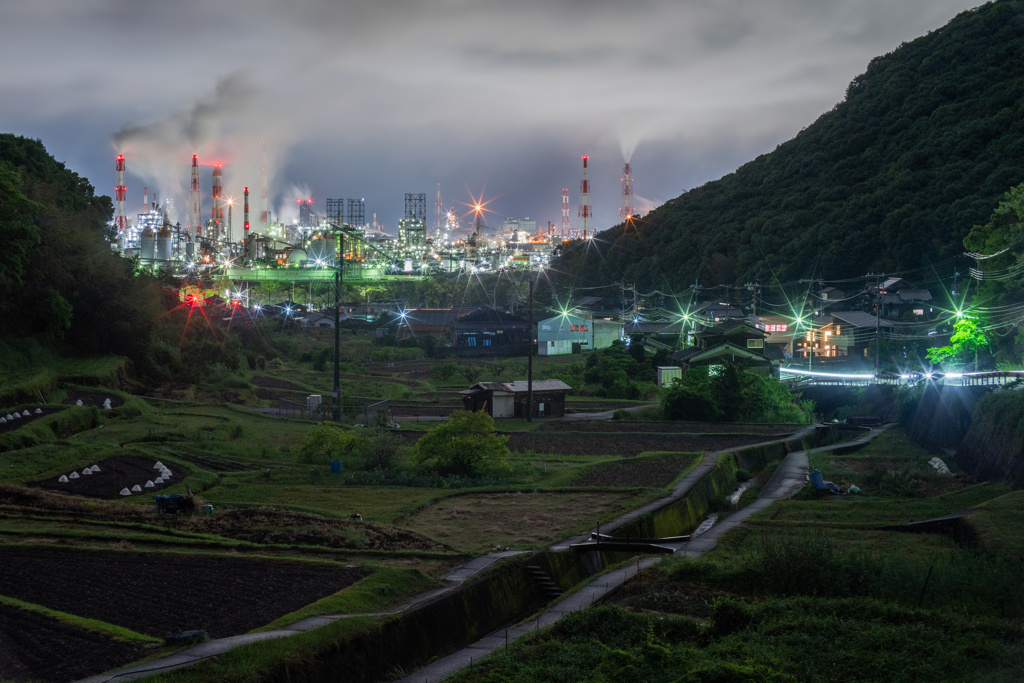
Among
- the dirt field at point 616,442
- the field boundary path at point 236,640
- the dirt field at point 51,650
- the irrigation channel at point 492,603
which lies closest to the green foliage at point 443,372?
the dirt field at point 616,442

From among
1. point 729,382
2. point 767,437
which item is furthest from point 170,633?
point 729,382

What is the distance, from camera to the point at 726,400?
A: 42938 millimetres

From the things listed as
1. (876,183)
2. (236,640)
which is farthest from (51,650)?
(876,183)

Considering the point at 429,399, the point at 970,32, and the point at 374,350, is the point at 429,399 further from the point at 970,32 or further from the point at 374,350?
the point at 970,32

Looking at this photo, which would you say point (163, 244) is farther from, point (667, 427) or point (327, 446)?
Answer: point (327, 446)

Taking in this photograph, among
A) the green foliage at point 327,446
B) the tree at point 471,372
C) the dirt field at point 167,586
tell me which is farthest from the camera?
the tree at point 471,372

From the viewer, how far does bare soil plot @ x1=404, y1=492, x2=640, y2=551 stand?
18750mm

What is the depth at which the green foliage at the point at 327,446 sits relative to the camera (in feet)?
92.6

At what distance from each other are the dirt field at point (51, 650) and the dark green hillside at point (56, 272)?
27.1 meters

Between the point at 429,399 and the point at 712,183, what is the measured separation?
86548 mm

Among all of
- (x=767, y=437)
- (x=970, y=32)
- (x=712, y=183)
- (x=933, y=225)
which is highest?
(x=970, y=32)

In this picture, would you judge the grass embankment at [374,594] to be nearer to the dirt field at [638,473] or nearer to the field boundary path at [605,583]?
the field boundary path at [605,583]

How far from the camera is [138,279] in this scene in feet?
166

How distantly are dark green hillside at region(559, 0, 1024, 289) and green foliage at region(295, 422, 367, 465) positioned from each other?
56055mm
